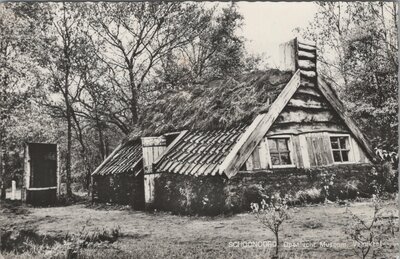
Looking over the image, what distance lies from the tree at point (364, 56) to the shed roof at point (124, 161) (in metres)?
2.05

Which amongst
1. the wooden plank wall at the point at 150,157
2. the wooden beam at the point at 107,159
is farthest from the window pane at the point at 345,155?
the wooden beam at the point at 107,159

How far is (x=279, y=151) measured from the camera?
3377 mm

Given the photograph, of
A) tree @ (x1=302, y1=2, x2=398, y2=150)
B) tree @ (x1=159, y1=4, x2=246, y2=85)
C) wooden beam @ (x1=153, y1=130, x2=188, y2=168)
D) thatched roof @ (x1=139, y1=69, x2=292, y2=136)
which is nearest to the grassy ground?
wooden beam @ (x1=153, y1=130, x2=188, y2=168)

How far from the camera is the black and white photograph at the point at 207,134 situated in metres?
3.10

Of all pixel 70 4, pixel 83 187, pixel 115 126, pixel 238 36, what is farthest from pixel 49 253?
pixel 238 36

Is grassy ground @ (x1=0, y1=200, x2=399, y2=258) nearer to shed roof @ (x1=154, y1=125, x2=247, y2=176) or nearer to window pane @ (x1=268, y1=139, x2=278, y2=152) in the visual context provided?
shed roof @ (x1=154, y1=125, x2=247, y2=176)

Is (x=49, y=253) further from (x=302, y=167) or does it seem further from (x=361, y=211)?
(x=361, y=211)

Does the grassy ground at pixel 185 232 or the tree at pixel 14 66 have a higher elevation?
the tree at pixel 14 66

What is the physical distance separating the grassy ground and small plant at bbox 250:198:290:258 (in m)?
0.05

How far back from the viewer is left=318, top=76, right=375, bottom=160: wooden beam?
136 inches

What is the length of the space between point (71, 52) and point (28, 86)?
495 mm

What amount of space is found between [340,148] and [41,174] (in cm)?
281

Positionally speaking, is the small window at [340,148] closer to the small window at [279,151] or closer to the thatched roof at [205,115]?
the small window at [279,151]

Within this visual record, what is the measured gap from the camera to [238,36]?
3.41 meters
